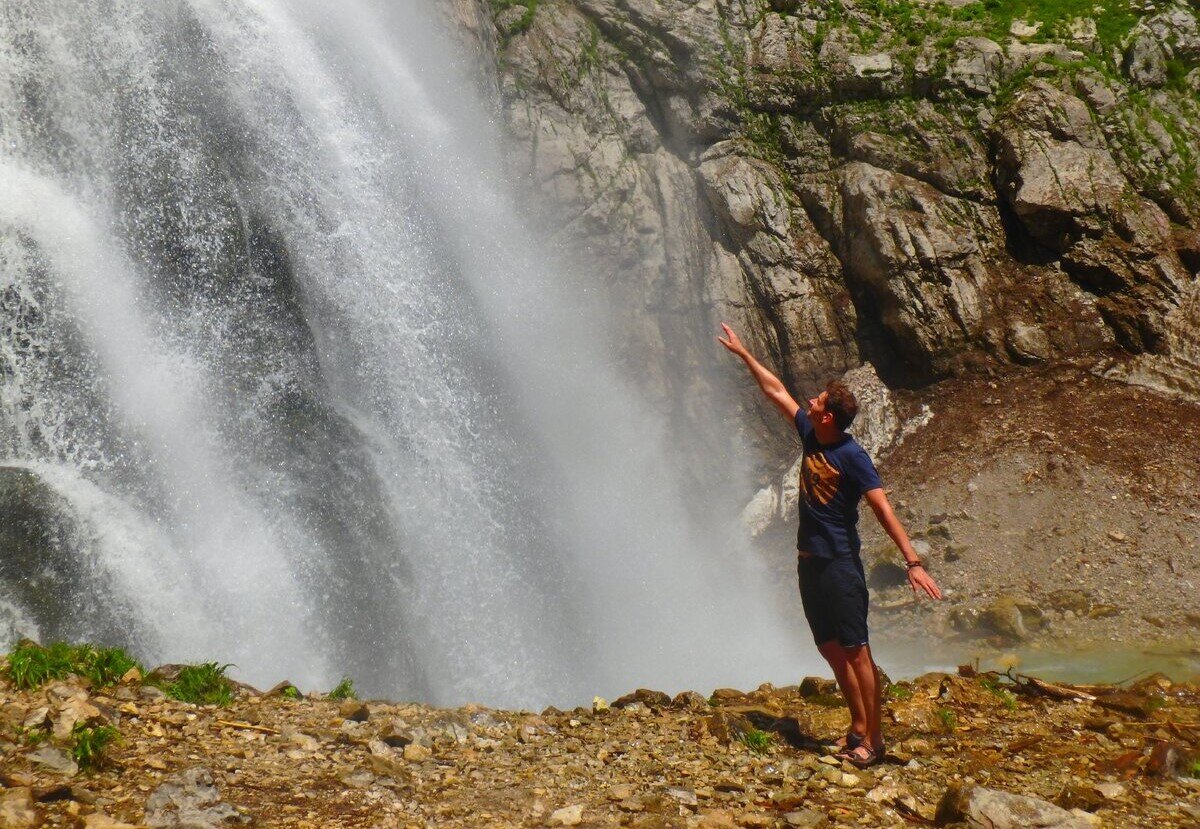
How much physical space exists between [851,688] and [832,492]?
103 centimetres

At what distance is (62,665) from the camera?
4961 millimetres

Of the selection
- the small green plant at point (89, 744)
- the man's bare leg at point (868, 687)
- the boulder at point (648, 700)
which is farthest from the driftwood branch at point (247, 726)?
the man's bare leg at point (868, 687)

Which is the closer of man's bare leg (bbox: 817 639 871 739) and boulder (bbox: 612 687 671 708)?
man's bare leg (bbox: 817 639 871 739)

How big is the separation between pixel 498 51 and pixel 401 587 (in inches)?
470

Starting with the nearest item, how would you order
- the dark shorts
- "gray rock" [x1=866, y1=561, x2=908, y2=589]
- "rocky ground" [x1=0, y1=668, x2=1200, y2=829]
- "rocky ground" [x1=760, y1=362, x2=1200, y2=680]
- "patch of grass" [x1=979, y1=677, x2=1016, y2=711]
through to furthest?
"rocky ground" [x1=0, y1=668, x2=1200, y2=829] → the dark shorts → "patch of grass" [x1=979, y1=677, x2=1016, y2=711] → "rocky ground" [x1=760, y1=362, x2=1200, y2=680] → "gray rock" [x1=866, y1=561, x2=908, y2=589]

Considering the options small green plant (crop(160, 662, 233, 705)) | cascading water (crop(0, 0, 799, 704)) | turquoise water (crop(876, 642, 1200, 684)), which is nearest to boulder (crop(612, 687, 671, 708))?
small green plant (crop(160, 662, 233, 705))

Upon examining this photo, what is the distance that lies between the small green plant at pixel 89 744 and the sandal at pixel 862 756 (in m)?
3.49

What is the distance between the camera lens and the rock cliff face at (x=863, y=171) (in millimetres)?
16453

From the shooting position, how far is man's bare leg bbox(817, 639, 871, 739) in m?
4.62

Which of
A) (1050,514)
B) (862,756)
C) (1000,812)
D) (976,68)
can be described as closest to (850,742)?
(862,756)

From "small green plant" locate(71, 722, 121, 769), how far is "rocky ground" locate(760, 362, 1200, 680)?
30.3 ft

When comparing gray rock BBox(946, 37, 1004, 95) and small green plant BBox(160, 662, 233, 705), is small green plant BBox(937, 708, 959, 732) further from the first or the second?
gray rock BBox(946, 37, 1004, 95)

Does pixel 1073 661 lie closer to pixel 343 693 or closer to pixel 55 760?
pixel 343 693

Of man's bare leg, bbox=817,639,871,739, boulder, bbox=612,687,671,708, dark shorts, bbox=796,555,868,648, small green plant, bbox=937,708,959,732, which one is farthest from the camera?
boulder, bbox=612,687,671,708
